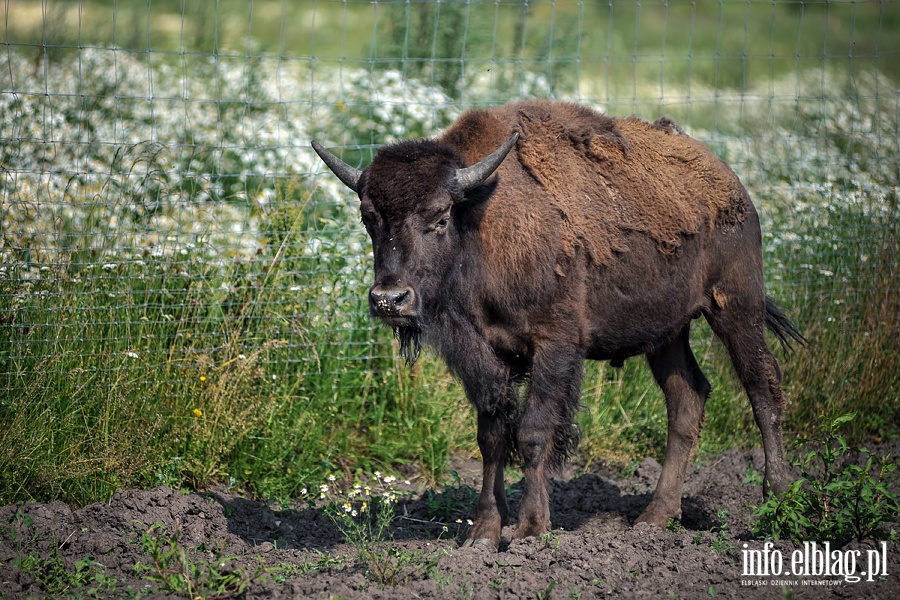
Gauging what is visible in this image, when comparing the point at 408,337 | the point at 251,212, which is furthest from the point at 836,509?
the point at 251,212

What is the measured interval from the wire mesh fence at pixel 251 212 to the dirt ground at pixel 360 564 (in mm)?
950

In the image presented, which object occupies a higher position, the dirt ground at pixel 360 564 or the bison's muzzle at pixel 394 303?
the bison's muzzle at pixel 394 303

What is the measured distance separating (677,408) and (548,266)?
1.77m

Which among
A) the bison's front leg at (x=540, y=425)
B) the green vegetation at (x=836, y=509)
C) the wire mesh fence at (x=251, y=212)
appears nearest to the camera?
the green vegetation at (x=836, y=509)

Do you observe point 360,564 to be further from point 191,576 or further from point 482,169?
point 482,169

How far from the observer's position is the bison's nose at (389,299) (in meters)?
4.62

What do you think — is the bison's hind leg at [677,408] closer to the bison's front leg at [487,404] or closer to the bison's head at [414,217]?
the bison's front leg at [487,404]

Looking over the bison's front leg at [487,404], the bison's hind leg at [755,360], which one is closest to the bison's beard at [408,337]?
the bison's front leg at [487,404]

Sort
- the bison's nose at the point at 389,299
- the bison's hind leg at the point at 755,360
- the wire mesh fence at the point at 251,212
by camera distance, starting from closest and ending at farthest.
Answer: the bison's nose at the point at 389,299 < the wire mesh fence at the point at 251,212 < the bison's hind leg at the point at 755,360

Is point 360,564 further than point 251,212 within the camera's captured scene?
No

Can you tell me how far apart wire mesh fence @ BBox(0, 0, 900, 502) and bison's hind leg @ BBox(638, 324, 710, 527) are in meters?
1.79

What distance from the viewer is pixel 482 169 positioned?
489cm

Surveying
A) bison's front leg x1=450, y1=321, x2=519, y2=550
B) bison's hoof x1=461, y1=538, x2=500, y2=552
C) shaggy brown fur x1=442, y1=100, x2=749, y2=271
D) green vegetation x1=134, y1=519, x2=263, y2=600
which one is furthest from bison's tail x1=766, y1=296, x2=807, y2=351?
green vegetation x1=134, y1=519, x2=263, y2=600

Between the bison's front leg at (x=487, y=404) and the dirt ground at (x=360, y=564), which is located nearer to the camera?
the dirt ground at (x=360, y=564)
